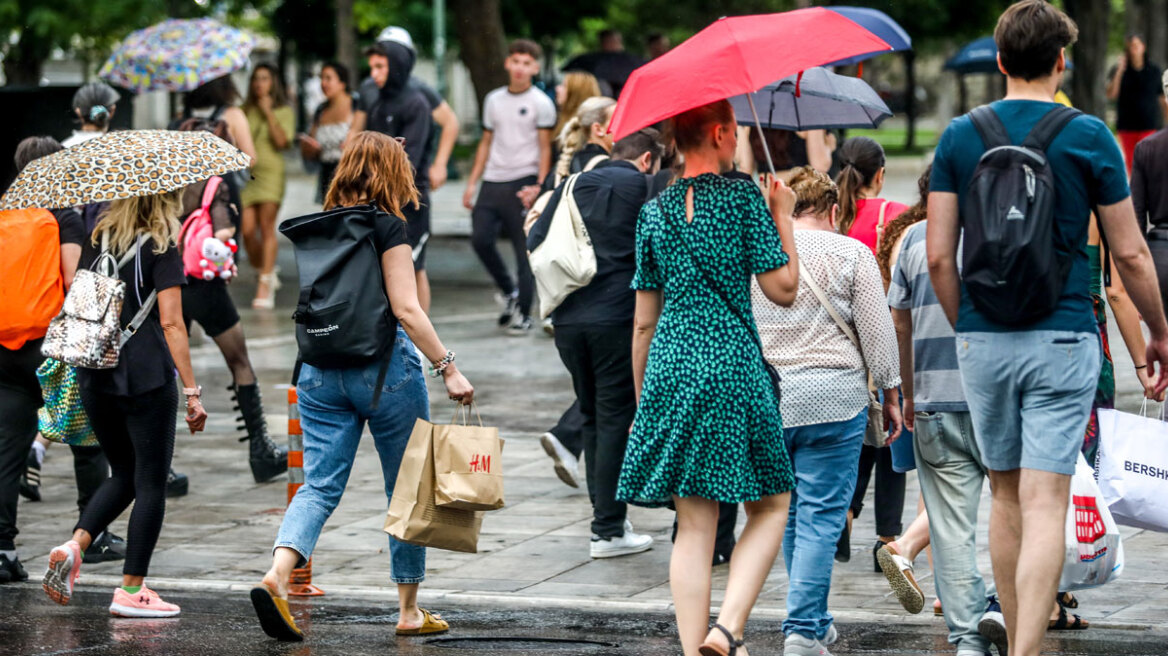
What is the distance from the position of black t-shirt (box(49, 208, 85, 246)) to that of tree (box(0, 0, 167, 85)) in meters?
16.5

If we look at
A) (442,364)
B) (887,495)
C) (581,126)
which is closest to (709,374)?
(442,364)

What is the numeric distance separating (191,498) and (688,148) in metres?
4.59

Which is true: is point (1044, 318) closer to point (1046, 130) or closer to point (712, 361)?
point (1046, 130)

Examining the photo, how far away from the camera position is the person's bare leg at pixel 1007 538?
16.9 feet

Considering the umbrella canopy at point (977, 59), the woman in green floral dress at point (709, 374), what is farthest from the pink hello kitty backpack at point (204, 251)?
the umbrella canopy at point (977, 59)

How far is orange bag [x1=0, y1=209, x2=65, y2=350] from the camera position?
727cm

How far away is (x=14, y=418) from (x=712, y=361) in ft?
12.4

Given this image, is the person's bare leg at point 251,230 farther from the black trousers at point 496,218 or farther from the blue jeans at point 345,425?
the blue jeans at point 345,425

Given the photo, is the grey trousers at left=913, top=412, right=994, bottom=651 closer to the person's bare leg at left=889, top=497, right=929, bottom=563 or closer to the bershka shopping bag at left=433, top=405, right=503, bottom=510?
the person's bare leg at left=889, top=497, right=929, bottom=563

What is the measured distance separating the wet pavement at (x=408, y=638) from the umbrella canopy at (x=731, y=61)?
6.30 ft

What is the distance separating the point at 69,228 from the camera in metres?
7.34

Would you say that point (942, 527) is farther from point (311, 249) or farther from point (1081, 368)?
point (311, 249)

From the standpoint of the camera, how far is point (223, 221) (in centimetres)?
909

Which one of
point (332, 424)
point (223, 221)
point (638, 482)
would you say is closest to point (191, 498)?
point (223, 221)
